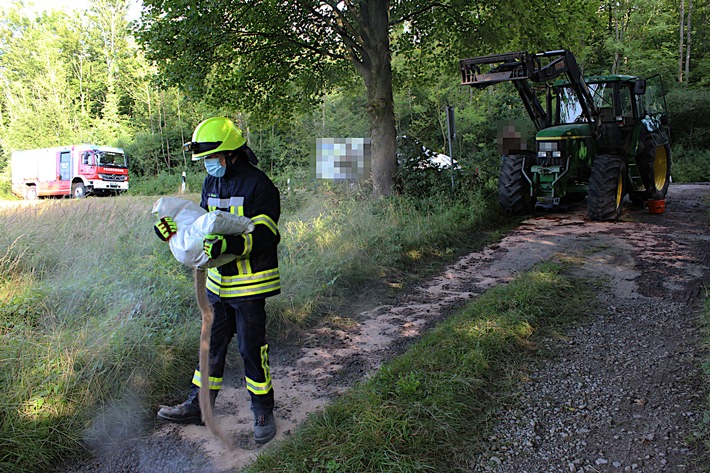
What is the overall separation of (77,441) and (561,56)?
31.0ft

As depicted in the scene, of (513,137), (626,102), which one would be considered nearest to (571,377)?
(513,137)

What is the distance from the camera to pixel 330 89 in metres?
14.0

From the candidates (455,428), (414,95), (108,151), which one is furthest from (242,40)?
(108,151)

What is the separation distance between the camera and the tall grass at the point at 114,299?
135 inches

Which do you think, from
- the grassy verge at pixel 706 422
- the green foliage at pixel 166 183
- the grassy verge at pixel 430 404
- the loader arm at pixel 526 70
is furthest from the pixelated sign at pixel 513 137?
the green foliage at pixel 166 183

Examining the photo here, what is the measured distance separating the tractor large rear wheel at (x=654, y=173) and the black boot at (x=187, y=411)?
10615 millimetres

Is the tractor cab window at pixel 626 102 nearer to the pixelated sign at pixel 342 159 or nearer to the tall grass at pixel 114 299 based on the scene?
the tall grass at pixel 114 299

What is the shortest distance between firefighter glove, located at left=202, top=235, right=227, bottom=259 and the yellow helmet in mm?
587

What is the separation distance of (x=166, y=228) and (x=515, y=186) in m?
8.86

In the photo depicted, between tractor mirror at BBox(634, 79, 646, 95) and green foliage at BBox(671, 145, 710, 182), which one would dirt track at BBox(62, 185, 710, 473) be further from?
green foliage at BBox(671, 145, 710, 182)

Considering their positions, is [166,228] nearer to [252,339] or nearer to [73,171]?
[252,339]

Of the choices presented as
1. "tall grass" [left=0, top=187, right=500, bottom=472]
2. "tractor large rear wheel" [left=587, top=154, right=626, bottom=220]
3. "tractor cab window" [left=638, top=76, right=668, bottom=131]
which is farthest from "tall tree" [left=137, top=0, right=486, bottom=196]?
"tractor large rear wheel" [left=587, top=154, right=626, bottom=220]

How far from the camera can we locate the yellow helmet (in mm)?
3250

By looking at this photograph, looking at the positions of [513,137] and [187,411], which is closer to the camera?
[187,411]
